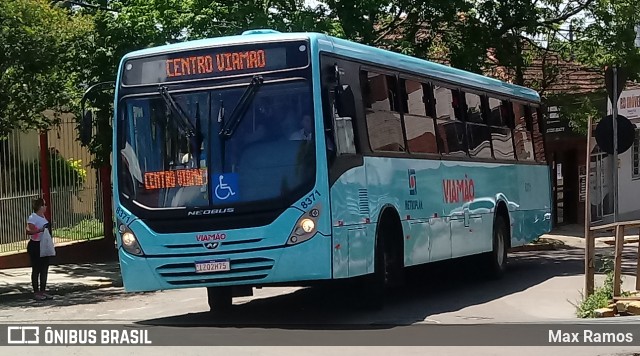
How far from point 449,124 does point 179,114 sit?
219 inches

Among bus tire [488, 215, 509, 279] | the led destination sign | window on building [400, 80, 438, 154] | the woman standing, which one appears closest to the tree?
the woman standing

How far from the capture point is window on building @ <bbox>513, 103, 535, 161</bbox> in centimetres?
2022

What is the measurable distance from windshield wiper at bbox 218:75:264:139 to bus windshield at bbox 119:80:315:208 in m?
0.03

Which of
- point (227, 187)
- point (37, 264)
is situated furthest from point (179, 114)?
point (37, 264)

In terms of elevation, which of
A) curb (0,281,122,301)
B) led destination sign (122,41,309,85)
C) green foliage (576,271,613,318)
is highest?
led destination sign (122,41,309,85)

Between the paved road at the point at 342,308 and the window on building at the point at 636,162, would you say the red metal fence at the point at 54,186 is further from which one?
the window on building at the point at 636,162

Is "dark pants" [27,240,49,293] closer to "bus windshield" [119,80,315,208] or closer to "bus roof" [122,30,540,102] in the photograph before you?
"bus windshield" [119,80,315,208]

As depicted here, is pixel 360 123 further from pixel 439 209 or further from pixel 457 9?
pixel 457 9

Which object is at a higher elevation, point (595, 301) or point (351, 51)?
point (351, 51)

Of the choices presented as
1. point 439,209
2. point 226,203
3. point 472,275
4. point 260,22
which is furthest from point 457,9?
point 226,203

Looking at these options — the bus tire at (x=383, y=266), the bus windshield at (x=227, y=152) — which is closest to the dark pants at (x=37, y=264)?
the bus windshield at (x=227, y=152)

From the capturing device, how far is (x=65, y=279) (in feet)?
69.7

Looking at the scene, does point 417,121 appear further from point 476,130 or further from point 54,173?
point 54,173

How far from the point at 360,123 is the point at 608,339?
12.9 feet
